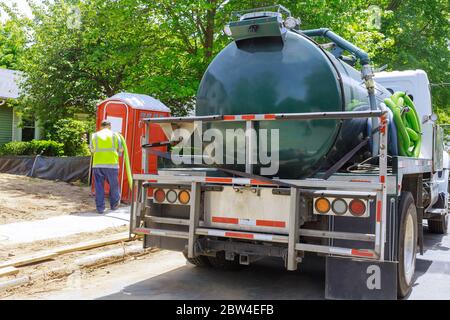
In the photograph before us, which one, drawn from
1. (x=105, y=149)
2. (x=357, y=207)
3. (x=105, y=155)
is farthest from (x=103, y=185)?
(x=357, y=207)

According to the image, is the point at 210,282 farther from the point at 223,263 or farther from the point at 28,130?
the point at 28,130

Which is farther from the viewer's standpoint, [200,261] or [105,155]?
[105,155]

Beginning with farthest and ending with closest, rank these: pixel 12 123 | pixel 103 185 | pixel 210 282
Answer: pixel 12 123
pixel 103 185
pixel 210 282

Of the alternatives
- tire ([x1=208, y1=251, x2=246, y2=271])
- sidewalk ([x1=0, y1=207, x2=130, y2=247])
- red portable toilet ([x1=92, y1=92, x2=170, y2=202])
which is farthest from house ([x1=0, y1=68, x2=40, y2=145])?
tire ([x1=208, y1=251, x2=246, y2=271])

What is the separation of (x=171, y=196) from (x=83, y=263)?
5.94ft

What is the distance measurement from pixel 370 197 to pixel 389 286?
88 cm

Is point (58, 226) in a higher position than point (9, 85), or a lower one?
lower

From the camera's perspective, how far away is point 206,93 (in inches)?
216

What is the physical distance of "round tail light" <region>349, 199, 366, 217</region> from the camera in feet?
13.9

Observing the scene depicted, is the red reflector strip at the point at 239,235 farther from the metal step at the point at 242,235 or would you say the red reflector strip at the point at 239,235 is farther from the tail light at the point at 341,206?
the tail light at the point at 341,206

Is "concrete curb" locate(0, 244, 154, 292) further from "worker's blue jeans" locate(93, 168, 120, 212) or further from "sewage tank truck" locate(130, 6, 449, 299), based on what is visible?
"worker's blue jeans" locate(93, 168, 120, 212)

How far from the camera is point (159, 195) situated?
5.19m
